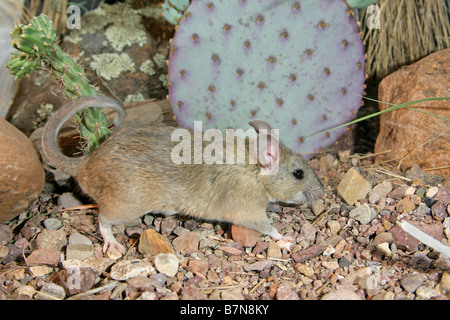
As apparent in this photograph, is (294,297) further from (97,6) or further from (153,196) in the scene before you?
(97,6)

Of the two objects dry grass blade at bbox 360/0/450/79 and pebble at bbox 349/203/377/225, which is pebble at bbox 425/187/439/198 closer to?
pebble at bbox 349/203/377/225

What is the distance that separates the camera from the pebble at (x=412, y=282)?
9.48ft

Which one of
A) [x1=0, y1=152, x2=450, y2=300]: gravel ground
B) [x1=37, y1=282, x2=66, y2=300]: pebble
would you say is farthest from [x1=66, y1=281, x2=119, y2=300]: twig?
[x1=37, y1=282, x2=66, y2=300]: pebble

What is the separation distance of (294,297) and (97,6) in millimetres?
4704

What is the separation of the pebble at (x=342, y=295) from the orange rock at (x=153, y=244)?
1209 mm

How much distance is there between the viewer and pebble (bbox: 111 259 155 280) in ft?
10.2

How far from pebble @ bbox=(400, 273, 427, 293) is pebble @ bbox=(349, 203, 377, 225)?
0.78m

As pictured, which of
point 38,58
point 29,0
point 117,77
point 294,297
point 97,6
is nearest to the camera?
point 294,297

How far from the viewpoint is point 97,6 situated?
19.4 ft

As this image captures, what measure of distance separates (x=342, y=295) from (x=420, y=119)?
207 cm

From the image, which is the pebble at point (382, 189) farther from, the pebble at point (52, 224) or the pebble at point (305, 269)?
the pebble at point (52, 224)

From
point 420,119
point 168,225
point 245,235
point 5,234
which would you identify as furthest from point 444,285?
point 5,234

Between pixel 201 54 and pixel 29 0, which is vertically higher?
pixel 29 0

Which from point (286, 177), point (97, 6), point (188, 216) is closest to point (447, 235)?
point (286, 177)
